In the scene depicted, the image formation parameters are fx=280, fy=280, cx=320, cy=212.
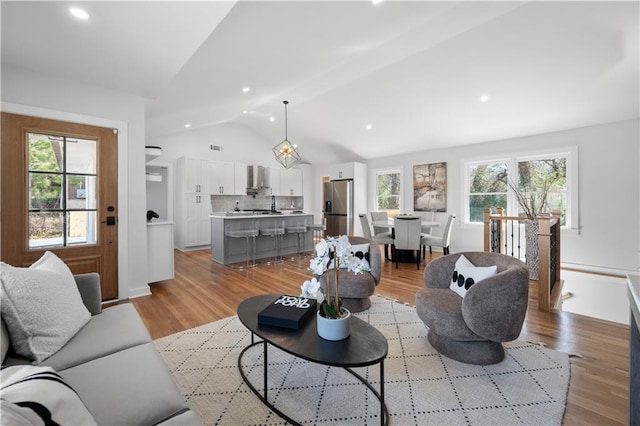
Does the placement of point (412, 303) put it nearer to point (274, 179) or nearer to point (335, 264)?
point (335, 264)

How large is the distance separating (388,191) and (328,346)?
680cm

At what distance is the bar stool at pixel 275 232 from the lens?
18.1ft

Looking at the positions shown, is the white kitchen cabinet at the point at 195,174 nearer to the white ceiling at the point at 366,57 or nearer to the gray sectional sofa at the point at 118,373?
the white ceiling at the point at 366,57

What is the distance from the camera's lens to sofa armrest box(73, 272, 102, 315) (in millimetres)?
1854

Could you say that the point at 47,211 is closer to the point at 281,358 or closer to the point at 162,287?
the point at 162,287

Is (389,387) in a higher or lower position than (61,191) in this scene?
lower

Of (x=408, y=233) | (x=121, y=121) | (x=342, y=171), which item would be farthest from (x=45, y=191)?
(x=342, y=171)

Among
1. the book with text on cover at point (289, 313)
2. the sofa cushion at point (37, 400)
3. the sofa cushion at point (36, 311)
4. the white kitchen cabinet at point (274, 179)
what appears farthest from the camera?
the white kitchen cabinet at point (274, 179)

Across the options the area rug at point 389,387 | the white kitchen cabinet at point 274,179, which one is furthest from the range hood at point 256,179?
the area rug at point 389,387

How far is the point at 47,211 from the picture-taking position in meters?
2.91

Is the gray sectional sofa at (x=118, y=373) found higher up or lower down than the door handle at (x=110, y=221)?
lower down

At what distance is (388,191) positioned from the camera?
789cm

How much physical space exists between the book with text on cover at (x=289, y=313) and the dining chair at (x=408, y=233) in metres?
3.27

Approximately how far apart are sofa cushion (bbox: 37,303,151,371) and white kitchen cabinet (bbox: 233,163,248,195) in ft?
19.9
